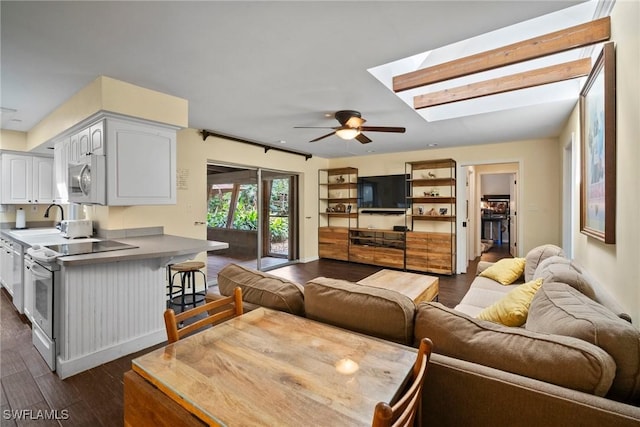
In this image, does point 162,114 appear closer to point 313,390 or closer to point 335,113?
point 335,113

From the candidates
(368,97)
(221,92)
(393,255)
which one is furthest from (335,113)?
(393,255)

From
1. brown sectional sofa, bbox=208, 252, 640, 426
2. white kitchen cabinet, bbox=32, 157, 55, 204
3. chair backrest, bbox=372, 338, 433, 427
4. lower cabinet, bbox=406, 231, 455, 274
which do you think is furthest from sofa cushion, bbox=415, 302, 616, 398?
white kitchen cabinet, bbox=32, 157, 55, 204

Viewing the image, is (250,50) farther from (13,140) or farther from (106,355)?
(13,140)

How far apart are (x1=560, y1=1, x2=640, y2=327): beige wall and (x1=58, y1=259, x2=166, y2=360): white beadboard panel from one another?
3315 millimetres

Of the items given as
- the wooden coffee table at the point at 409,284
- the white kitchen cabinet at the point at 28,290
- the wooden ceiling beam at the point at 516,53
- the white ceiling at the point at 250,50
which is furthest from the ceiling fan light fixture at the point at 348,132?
the white kitchen cabinet at the point at 28,290

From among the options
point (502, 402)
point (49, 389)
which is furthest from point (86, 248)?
point (502, 402)

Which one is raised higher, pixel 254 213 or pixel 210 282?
pixel 254 213

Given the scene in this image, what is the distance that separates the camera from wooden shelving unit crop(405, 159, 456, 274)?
17.7 ft

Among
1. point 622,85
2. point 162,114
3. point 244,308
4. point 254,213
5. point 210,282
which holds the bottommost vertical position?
point 210,282

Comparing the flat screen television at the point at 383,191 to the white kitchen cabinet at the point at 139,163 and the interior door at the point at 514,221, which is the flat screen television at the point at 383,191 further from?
the white kitchen cabinet at the point at 139,163

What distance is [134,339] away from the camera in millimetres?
2549

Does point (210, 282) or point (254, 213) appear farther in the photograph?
point (254, 213)

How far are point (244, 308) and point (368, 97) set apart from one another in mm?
2499

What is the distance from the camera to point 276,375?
0.94 m
